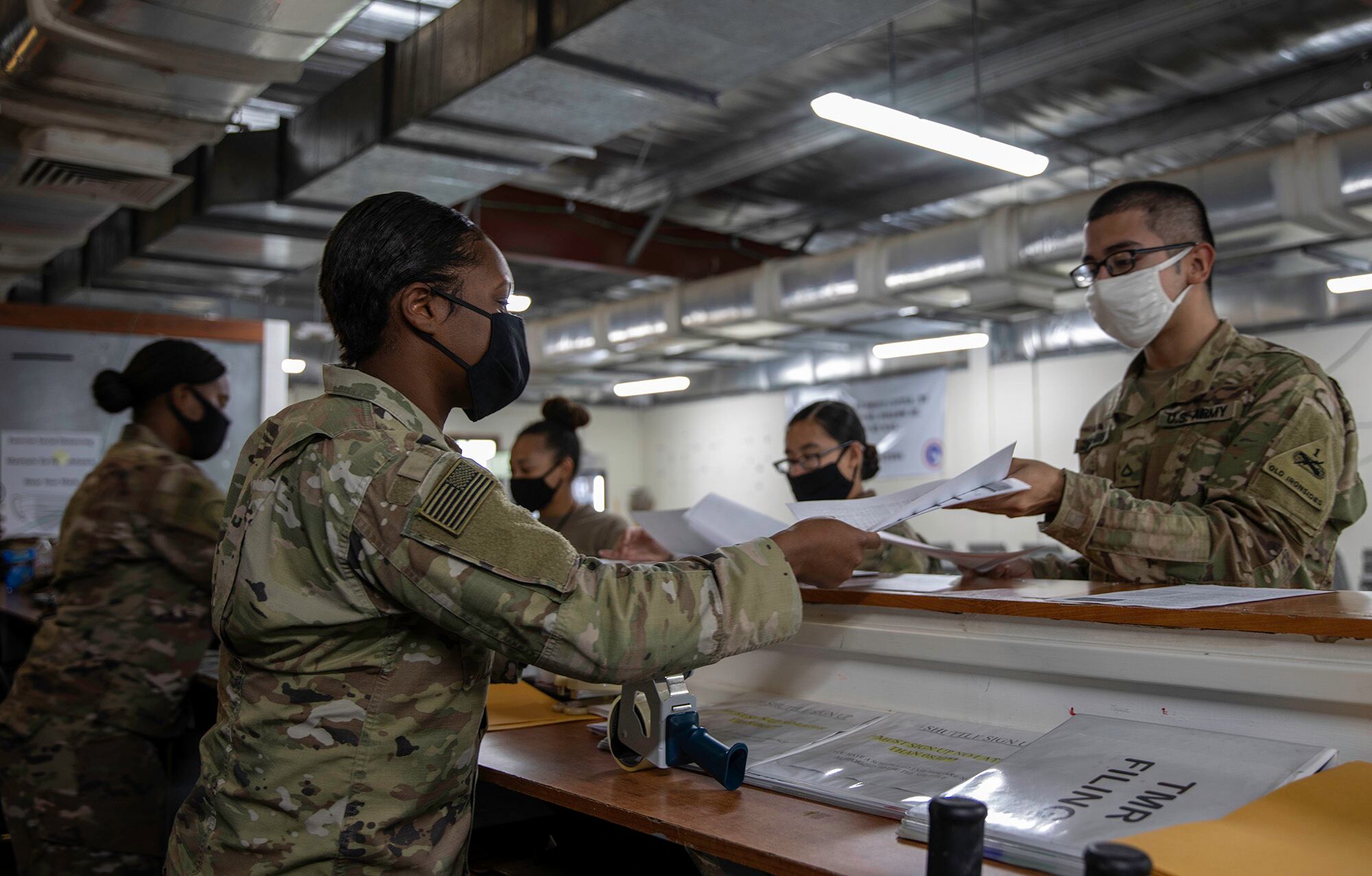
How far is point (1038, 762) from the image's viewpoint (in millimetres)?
1185

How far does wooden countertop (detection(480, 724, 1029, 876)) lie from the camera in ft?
3.36

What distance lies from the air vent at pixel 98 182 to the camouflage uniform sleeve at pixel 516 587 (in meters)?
3.70

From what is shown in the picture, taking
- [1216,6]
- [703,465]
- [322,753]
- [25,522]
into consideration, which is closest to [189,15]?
[322,753]

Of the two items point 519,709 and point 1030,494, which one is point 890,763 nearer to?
point 1030,494

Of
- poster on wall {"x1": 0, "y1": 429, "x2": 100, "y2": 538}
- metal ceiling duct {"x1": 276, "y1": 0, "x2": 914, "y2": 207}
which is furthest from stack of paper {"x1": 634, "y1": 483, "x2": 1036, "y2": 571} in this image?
poster on wall {"x1": 0, "y1": 429, "x2": 100, "y2": 538}

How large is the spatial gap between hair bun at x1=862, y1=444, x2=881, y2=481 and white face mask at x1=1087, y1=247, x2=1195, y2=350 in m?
1.26

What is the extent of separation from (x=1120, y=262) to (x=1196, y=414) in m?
0.38

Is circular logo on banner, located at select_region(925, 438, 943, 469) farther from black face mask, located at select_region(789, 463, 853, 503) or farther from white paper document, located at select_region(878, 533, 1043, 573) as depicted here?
white paper document, located at select_region(878, 533, 1043, 573)

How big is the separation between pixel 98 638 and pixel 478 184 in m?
2.75

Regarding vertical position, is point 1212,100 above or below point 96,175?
above

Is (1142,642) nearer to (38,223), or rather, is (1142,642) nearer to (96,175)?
(96,175)

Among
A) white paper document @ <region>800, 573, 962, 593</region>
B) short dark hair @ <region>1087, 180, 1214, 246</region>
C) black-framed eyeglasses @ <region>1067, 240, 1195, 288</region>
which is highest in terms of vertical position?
short dark hair @ <region>1087, 180, 1214, 246</region>

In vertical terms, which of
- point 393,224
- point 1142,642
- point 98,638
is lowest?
point 98,638

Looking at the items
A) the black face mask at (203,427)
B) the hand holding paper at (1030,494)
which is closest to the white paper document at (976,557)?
the hand holding paper at (1030,494)
